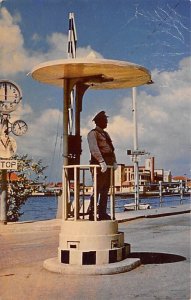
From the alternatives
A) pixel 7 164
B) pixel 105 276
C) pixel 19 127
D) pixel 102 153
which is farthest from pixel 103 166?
pixel 19 127

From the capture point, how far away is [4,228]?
11914 mm

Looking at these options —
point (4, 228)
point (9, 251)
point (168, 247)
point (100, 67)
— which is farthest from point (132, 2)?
point (4, 228)

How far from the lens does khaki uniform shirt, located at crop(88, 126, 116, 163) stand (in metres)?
6.63

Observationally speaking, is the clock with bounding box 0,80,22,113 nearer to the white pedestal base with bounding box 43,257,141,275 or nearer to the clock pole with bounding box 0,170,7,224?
the clock pole with bounding box 0,170,7,224

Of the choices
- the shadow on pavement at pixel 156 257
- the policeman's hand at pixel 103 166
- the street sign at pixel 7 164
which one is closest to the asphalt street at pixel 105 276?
the shadow on pavement at pixel 156 257

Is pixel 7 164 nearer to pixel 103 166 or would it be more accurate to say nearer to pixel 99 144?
pixel 99 144

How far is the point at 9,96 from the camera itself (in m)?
12.7


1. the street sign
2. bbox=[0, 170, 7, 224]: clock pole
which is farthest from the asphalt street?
the street sign

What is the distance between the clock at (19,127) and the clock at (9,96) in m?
0.38

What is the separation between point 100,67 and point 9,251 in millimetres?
3815

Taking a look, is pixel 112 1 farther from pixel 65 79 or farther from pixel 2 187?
pixel 2 187

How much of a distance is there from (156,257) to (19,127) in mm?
6699

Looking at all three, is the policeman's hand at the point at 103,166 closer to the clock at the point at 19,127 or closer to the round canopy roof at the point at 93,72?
the round canopy roof at the point at 93,72

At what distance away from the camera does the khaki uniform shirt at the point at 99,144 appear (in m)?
6.63
